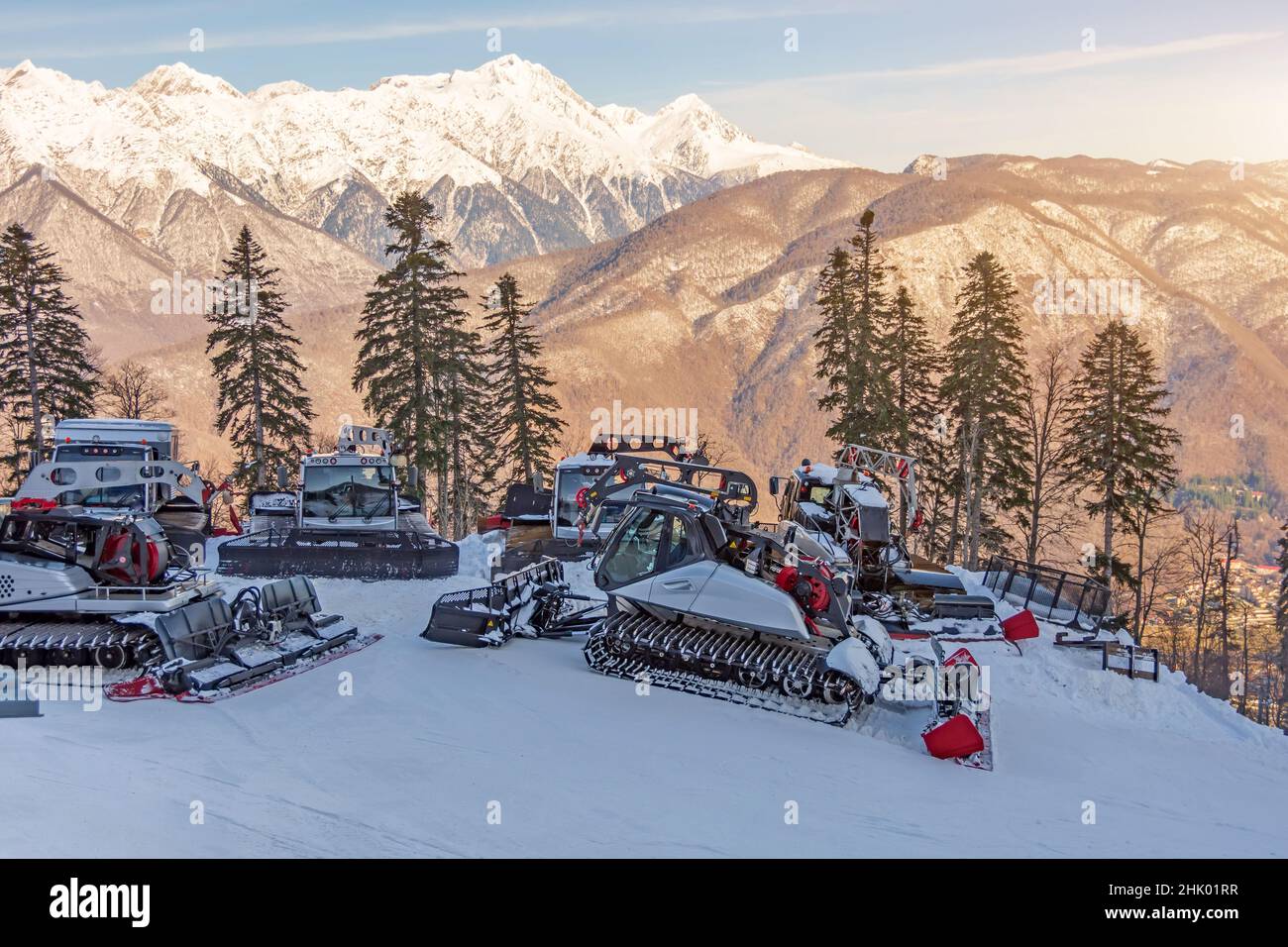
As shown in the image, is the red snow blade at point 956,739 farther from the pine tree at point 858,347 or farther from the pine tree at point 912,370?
the pine tree at point 912,370

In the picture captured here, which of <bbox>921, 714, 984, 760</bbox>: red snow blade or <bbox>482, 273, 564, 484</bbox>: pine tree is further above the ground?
<bbox>482, 273, 564, 484</bbox>: pine tree

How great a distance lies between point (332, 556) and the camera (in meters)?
18.8

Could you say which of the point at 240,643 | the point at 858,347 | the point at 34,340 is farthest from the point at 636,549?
the point at 34,340

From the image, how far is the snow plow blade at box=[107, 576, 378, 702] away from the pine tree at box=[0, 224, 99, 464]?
25.9 metres

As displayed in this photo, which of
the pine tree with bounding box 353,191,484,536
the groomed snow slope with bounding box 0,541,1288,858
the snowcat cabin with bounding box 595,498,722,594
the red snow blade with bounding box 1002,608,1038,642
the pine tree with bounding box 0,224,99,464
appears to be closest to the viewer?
the groomed snow slope with bounding box 0,541,1288,858

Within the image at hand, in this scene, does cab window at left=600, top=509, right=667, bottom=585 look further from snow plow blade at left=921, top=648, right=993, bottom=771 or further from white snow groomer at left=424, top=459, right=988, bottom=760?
snow plow blade at left=921, top=648, right=993, bottom=771

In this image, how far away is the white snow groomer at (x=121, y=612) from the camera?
473 inches

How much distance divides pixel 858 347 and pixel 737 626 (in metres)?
25.2

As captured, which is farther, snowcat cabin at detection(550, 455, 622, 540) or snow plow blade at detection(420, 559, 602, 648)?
snowcat cabin at detection(550, 455, 622, 540)

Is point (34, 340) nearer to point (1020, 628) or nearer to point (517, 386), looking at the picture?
point (517, 386)

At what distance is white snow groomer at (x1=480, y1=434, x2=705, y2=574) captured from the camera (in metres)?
21.3

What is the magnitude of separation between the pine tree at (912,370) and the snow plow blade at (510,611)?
80.1 ft

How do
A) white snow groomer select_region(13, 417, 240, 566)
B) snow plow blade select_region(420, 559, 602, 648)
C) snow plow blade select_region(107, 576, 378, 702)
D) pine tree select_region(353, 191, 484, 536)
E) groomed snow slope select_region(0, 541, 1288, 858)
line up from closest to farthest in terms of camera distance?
1. groomed snow slope select_region(0, 541, 1288, 858)
2. snow plow blade select_region(107, 576, 378, 702)
3. snow plow blade select_region(420, 559, 602, 648)
4. white snow groomer select_region(13, 417, 240, 566)
5. pine tree select_region(353, 191, 484, 536)

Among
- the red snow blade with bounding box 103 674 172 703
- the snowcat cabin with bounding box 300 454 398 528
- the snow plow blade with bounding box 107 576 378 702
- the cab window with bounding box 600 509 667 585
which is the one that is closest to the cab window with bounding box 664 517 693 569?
the cab window with bounding box 600 509 667 585
